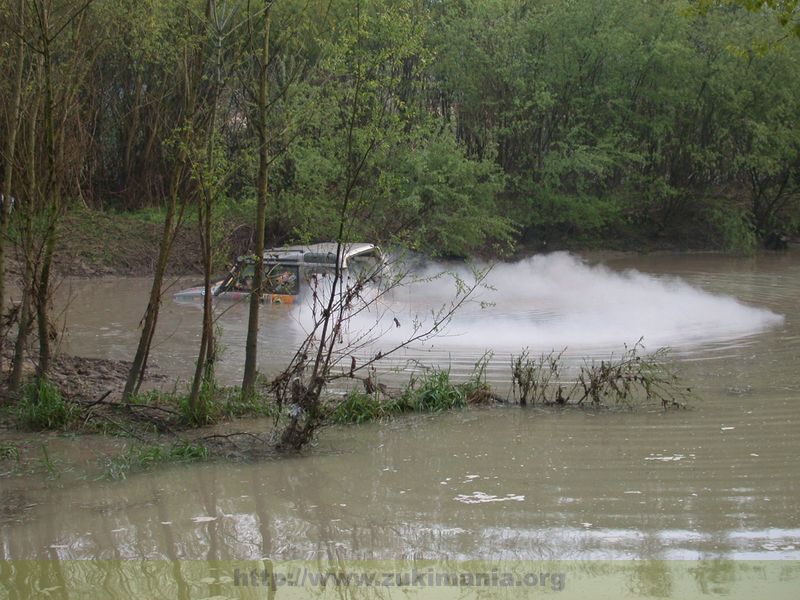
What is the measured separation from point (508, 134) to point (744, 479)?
872 inches

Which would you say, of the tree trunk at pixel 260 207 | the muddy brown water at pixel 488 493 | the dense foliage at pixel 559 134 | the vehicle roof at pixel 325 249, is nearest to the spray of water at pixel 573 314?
the vehicle roof at pixel 325 249

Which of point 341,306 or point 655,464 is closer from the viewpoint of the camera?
point 655,464

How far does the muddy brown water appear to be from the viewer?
20.0 ft

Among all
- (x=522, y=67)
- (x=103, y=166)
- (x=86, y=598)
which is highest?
(x=522, y=67)

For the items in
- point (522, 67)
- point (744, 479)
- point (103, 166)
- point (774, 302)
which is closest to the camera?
point (744, 479)

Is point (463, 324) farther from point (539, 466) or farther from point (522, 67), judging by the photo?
point (522, 67)

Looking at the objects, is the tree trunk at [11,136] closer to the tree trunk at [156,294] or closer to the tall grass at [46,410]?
the tall grass at [46,410]

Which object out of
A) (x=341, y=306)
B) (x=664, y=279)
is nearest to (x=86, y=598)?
(x=341, y=306)

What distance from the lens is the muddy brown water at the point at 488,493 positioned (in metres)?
6.11

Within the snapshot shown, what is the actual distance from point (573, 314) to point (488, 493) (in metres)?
9.99

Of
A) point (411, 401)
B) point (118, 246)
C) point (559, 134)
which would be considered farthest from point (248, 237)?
point (411, 401)

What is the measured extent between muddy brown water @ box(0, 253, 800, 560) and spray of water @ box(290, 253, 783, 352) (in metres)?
2.36

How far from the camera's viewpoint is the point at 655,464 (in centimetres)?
779

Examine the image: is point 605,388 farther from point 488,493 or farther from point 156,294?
point 156,294
